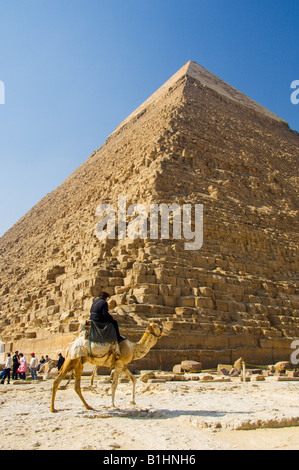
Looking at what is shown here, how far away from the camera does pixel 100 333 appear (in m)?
4.60

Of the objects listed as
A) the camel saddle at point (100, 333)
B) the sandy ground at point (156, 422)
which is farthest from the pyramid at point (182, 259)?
the camel saddle at point (100, 333)

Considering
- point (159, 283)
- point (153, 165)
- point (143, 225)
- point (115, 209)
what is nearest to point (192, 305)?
point (159, 283)

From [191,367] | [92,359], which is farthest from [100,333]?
[191,367]

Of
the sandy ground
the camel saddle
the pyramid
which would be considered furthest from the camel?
the pyramid

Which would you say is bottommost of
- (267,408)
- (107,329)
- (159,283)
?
(267,408)

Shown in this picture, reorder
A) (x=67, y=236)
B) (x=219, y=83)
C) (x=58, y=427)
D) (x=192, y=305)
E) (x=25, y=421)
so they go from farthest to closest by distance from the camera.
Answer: (x=219, y=83), (x=67, y=236), (x=192, y=305), (x=25, y=421), (x=58, y=427)

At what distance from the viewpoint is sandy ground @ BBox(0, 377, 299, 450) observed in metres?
3.10

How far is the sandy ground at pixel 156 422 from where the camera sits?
3.10m

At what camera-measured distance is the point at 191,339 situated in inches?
400

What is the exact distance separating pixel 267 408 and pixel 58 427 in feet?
8.29

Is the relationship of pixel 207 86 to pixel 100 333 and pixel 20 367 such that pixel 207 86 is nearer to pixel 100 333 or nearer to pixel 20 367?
pixel 20 367

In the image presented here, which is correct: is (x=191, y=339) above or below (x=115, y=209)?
below

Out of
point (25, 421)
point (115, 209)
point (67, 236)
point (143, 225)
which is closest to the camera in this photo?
point (25, 421)
